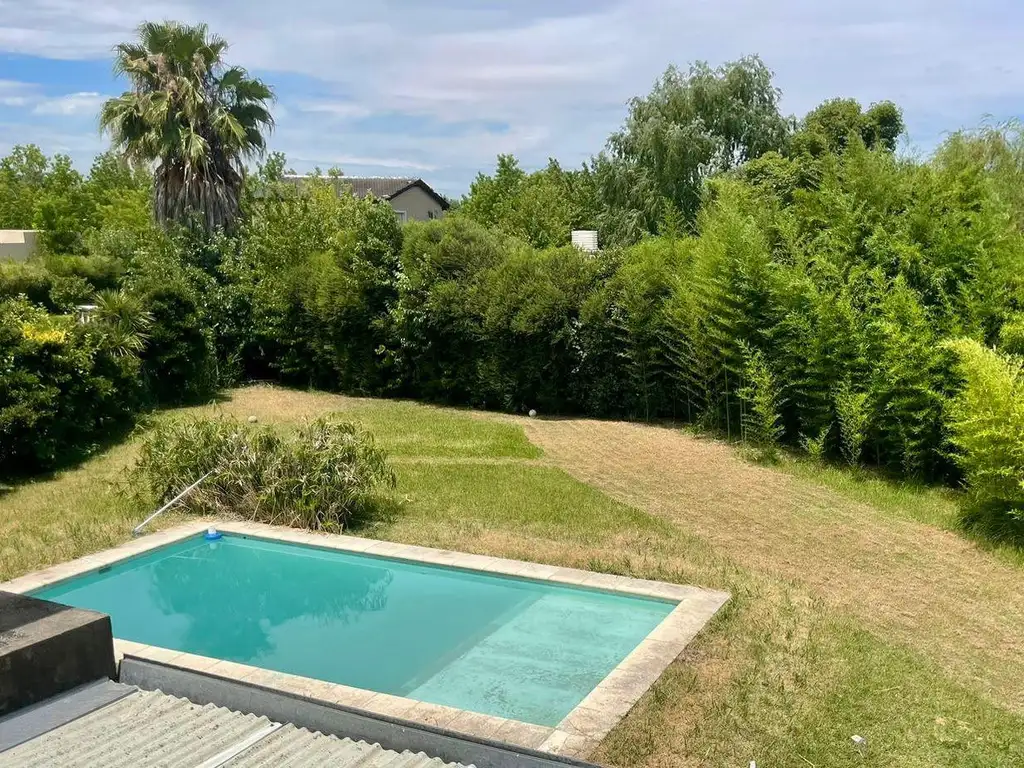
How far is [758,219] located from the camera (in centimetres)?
1133

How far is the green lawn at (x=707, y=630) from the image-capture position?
4.25 m

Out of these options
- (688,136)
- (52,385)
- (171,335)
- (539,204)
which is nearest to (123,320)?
(171,335)

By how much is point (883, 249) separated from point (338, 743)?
27.3ft

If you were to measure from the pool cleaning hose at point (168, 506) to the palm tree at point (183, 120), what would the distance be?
976 centimetres

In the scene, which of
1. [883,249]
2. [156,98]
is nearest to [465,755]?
[883,249]

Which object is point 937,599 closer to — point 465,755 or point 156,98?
point 465,755

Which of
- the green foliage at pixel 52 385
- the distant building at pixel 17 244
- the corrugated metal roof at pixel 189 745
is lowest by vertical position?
the corrugated metal roof at pixel 189 745

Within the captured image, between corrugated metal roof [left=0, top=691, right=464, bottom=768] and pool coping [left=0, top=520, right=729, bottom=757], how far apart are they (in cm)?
40

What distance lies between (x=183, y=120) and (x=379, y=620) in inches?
521

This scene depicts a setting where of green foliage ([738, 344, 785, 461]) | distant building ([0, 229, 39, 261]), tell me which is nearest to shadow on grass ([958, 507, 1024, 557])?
green foliage ([738, 344, 785, 461])

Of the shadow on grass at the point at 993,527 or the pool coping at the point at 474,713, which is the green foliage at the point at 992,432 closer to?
the shadow on grass at the point at 993,527

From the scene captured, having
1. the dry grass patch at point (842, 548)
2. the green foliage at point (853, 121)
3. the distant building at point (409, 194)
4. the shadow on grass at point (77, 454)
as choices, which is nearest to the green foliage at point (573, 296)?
the shadow on grass at point (77, 454)

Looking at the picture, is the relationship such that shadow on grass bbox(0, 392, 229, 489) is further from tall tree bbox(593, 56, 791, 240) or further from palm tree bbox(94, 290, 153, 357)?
tall tree bbox(593, 56, 791, 240)

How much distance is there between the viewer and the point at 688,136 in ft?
74.2
